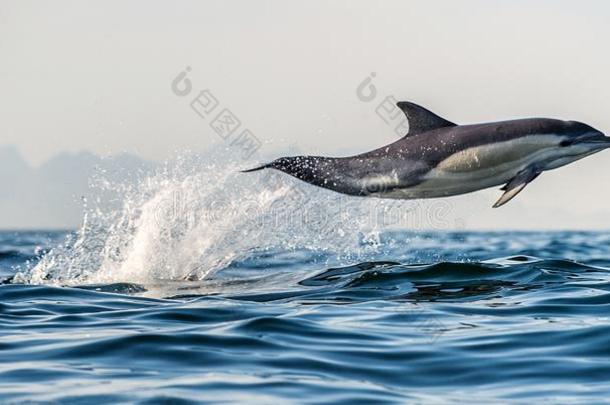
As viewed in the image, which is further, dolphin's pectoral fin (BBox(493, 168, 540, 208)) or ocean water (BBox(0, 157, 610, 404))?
dolphin's pectoral fin (BBox(493, 168, 540, 208))

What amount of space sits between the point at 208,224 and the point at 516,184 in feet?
14.9

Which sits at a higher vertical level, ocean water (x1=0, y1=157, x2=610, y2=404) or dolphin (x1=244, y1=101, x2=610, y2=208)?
dolphin (x1=244, y1=101, x2=610, y2=208)

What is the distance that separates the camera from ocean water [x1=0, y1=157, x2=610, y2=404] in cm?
729

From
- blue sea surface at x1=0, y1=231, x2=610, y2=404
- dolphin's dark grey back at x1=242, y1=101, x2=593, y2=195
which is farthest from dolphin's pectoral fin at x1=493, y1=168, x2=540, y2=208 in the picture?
blue sea surface at x1=0, y1=231, x2=610, y2=404

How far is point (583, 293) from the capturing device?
37.9 ft

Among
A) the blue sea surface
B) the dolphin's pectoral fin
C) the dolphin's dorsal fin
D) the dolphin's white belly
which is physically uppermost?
the dolphin's dorsal fin

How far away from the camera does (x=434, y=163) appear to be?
1229 centimetres

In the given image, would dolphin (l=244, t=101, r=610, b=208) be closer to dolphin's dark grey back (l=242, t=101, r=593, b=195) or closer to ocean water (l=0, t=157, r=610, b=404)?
dolphin's dark grey back (l=242, t=101, r=593, b=195)

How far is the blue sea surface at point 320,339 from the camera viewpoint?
7.15 metres

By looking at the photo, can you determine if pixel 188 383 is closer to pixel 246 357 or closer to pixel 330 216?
pixel 246 357

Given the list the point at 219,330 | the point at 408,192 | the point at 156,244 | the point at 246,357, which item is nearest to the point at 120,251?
the point at 156,244

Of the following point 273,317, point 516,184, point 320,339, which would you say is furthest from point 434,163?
point 320,339

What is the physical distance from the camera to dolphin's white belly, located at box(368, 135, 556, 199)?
485 inches

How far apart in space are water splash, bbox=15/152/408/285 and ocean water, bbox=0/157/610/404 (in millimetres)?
21
